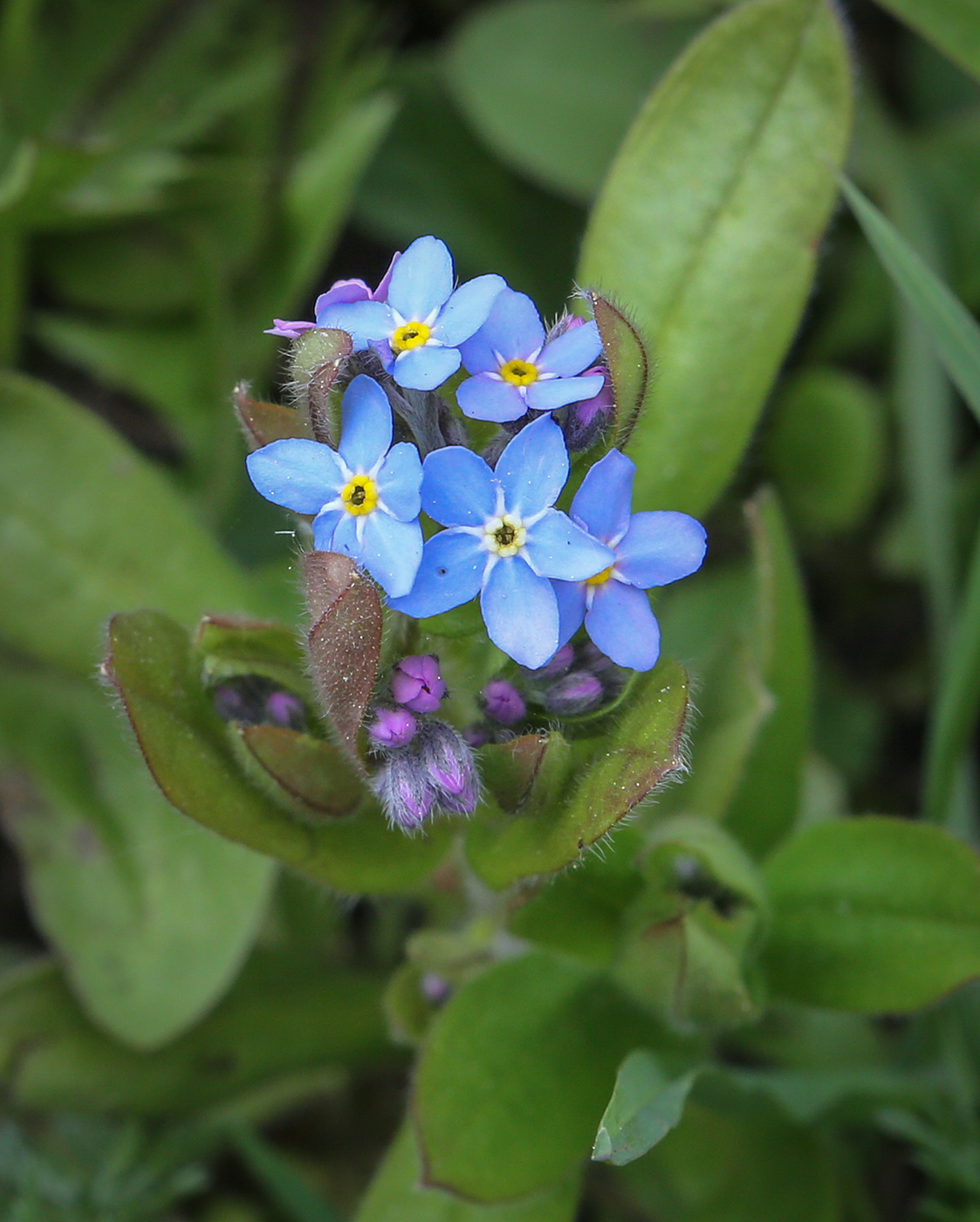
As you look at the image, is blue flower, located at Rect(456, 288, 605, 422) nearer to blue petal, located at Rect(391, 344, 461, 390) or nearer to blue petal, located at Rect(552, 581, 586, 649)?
blue petal, located at Rect(391, 344, 461, 390)

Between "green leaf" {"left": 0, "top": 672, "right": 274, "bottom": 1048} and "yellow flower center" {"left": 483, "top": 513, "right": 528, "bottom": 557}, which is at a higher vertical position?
"yellow flower center" {"left": 483, "top": 513, "right": 528, "bottom": 557}

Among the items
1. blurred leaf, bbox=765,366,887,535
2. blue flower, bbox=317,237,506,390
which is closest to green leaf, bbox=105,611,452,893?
blue flower, bbox=317,237,506,390

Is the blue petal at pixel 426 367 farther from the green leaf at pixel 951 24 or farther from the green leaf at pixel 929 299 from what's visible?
the green leaf at pixel 951 24

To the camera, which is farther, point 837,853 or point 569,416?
point 837,853

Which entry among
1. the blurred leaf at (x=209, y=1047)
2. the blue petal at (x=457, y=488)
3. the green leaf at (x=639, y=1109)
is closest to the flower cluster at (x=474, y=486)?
the blue petal at (x=457, y=488)

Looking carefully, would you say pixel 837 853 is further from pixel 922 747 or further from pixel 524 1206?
pixel 922 747

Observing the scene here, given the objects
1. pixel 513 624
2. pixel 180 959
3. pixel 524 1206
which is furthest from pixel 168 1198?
pixel 513 624
